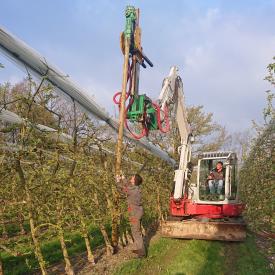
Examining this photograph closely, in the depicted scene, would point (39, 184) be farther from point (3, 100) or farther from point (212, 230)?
point (212, 230)

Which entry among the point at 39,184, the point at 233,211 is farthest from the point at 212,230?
the point at 39,184

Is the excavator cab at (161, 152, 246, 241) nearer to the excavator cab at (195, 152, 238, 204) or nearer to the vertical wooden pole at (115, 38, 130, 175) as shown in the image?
the excavator cab at (195, 152, 238, 204)

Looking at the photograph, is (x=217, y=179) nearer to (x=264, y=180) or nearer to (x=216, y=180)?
(x=216, y=180)

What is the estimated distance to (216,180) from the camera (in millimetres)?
12195

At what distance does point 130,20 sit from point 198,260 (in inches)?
224

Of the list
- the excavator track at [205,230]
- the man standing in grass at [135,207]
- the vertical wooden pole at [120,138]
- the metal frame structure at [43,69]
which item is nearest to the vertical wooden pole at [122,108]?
the vertical wooden pole at [120,138]

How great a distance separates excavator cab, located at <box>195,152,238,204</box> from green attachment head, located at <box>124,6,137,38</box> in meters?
6.05

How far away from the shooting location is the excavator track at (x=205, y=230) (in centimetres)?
1083

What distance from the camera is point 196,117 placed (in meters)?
27.0

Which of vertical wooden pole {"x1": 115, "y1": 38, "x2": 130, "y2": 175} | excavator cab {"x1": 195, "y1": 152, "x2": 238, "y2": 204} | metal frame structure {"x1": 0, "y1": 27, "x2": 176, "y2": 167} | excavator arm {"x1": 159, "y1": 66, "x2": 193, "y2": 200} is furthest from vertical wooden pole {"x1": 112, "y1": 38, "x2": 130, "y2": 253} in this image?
excavator cab {"x1": 195, "y1": 152, "x2": 238, "y2": 204}

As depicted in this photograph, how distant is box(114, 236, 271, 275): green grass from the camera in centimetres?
804

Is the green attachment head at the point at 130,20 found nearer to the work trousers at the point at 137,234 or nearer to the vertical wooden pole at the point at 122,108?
the vertical wooden pole at the point at 122,108

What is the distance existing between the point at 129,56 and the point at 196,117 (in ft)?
63.5

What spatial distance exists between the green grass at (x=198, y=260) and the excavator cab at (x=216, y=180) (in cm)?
145
